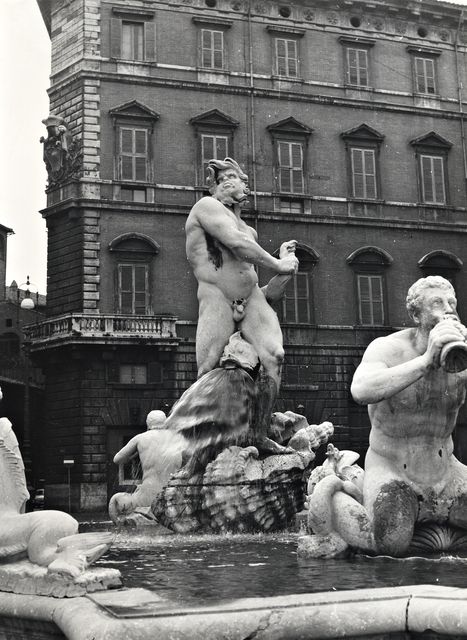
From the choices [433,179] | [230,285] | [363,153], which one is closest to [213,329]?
[230,285]

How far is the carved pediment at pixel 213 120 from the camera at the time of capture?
30.5 meters

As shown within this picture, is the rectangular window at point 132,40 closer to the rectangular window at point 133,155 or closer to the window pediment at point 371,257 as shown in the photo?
the rectangular window at point 133,155

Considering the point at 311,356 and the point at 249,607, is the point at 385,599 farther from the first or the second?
the point at 311,356

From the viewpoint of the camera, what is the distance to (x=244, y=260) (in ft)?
23.4

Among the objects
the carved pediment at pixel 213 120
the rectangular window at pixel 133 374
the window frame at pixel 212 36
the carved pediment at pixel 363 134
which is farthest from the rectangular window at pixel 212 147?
the rectangular window at pixel 133 374

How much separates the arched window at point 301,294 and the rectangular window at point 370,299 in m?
1.83

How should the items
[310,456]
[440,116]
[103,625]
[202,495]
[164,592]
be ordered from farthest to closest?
1. [440,116]
2. [310,456]
3. [202,495]
4. [164,592]
5. [103,625]

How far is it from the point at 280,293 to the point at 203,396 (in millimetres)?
1162

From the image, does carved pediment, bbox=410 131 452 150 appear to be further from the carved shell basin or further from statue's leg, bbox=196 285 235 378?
the carved shell basin

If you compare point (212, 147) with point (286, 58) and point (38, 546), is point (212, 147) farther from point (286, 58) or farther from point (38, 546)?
point (38, 546)

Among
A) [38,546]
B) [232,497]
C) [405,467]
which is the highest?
[405,467]

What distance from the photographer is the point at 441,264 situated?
3266 cm

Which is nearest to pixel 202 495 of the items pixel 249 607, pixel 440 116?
pixel 249 607

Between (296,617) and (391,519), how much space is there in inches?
56.9
